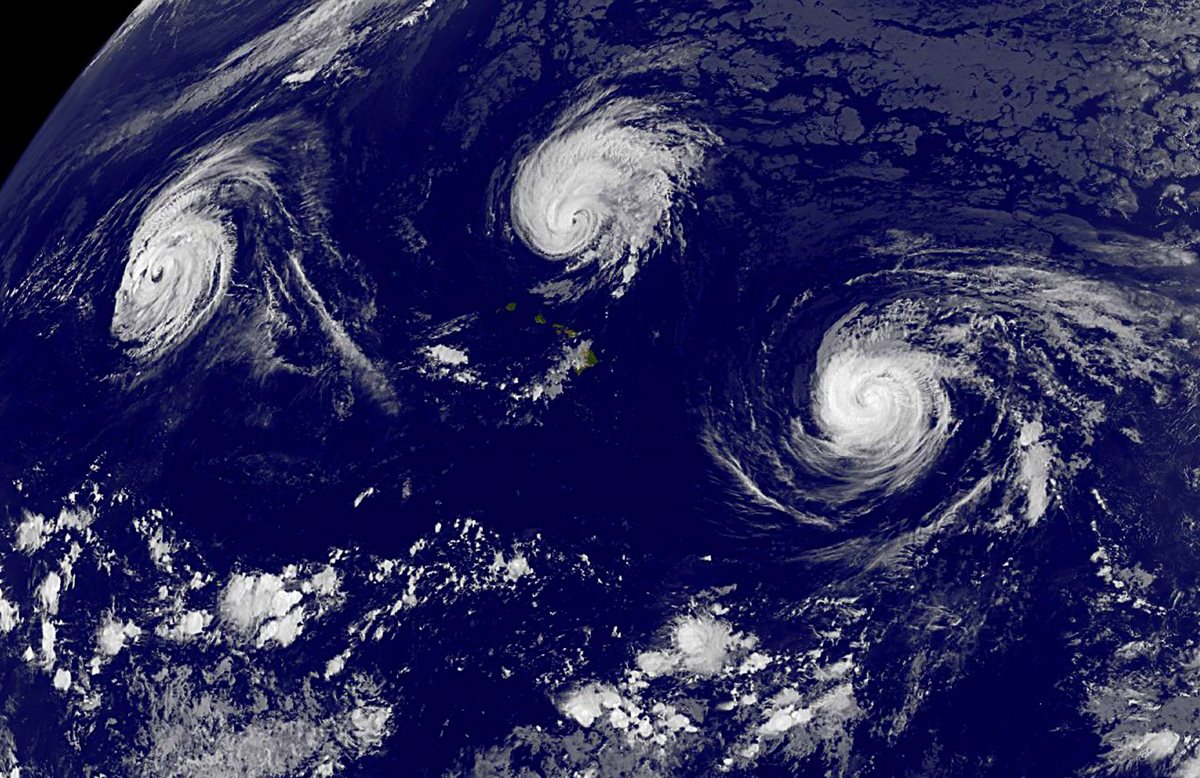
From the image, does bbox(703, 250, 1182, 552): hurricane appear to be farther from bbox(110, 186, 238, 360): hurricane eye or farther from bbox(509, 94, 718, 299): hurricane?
bbox(110, 186, 238, 360): hurricane eye

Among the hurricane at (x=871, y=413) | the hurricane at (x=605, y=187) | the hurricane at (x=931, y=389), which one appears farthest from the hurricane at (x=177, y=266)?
the hurricane at (x=871, y=413)

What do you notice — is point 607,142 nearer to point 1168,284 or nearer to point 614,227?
point 614,227

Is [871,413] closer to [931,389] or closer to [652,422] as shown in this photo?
[931,389]

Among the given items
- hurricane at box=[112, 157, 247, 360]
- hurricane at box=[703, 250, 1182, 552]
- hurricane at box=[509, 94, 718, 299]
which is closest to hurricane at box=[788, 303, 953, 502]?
hurricane at box=[703, 250, 1182, 552]

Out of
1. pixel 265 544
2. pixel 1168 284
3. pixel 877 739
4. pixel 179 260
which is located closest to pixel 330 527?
pixel 265 544

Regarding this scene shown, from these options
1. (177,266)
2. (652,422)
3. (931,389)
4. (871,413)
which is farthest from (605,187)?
(177,266)

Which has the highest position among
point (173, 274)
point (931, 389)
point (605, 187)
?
point (605, 187)
